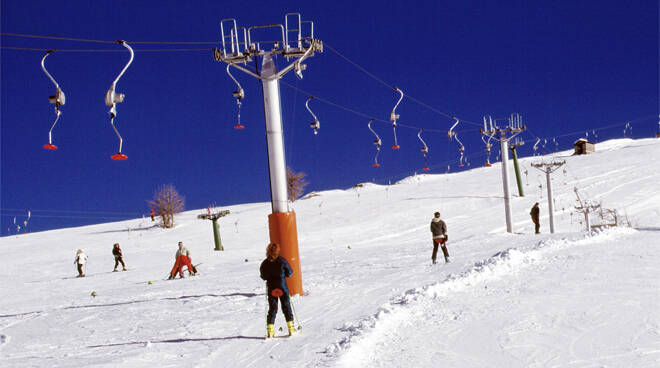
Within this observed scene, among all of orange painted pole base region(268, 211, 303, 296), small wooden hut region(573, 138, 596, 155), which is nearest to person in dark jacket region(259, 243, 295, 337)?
orange painted pole base region(268, 211, 303, 296)

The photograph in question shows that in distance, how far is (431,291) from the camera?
37.6 feet

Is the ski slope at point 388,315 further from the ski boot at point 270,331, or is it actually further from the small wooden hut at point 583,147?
the small wooden hut at point 583,147

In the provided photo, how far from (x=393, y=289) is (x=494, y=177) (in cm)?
5633

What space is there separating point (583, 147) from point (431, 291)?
78.3 meters

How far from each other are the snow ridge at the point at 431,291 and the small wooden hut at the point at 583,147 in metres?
67.0

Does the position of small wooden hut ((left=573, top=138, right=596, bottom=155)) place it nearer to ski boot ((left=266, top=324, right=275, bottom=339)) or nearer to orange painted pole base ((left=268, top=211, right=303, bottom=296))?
orange painted pole base ((left=268, top=211, right=303, bottom=296))

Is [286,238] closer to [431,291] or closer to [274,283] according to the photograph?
[431,291]

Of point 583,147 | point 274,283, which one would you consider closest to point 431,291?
point 274,283

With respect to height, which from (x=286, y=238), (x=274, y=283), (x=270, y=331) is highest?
(x=286, y=238)

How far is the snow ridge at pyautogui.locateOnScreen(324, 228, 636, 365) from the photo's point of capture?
7915mm

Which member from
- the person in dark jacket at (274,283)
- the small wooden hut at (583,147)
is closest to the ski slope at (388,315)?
the person in dark jacket at (274,283)

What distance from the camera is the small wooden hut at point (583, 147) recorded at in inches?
3169

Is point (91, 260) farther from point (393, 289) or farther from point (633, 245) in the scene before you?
point (633, 245)

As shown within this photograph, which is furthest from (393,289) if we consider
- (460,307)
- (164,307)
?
(164,307)
